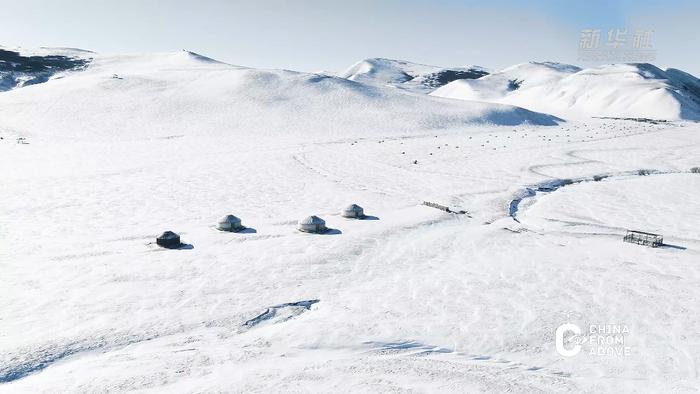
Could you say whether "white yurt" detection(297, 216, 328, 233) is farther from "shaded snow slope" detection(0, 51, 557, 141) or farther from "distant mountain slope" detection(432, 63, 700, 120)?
"distant mountain slope" detection(432, 63, 700, 120)

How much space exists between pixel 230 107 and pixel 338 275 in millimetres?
55866

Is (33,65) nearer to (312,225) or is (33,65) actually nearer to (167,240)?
(167,240)

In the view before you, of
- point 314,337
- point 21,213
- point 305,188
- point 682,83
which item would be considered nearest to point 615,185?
point 305,188

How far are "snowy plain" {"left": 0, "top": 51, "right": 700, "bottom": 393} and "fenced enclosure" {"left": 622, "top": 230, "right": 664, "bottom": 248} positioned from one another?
456 millimetres

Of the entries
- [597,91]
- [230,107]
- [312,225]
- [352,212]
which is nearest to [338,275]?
[312,225]

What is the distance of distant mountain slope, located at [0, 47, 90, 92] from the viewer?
10919cm

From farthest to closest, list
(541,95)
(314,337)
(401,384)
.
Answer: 1. (541,95)
2. (314,337)
3. (401,384)

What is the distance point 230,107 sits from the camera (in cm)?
6731

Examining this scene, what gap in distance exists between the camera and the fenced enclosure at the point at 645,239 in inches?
747

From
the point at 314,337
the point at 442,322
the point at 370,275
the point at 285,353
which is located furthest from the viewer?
the point at 370,275

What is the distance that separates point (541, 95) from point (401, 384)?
15010 centimetres

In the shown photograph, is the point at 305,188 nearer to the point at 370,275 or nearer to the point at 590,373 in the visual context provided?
the point at 370,275

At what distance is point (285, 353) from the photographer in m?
10.8

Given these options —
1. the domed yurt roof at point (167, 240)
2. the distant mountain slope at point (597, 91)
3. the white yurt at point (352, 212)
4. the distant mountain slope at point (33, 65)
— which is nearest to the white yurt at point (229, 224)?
the domed yurt roof at point (167, 240)
